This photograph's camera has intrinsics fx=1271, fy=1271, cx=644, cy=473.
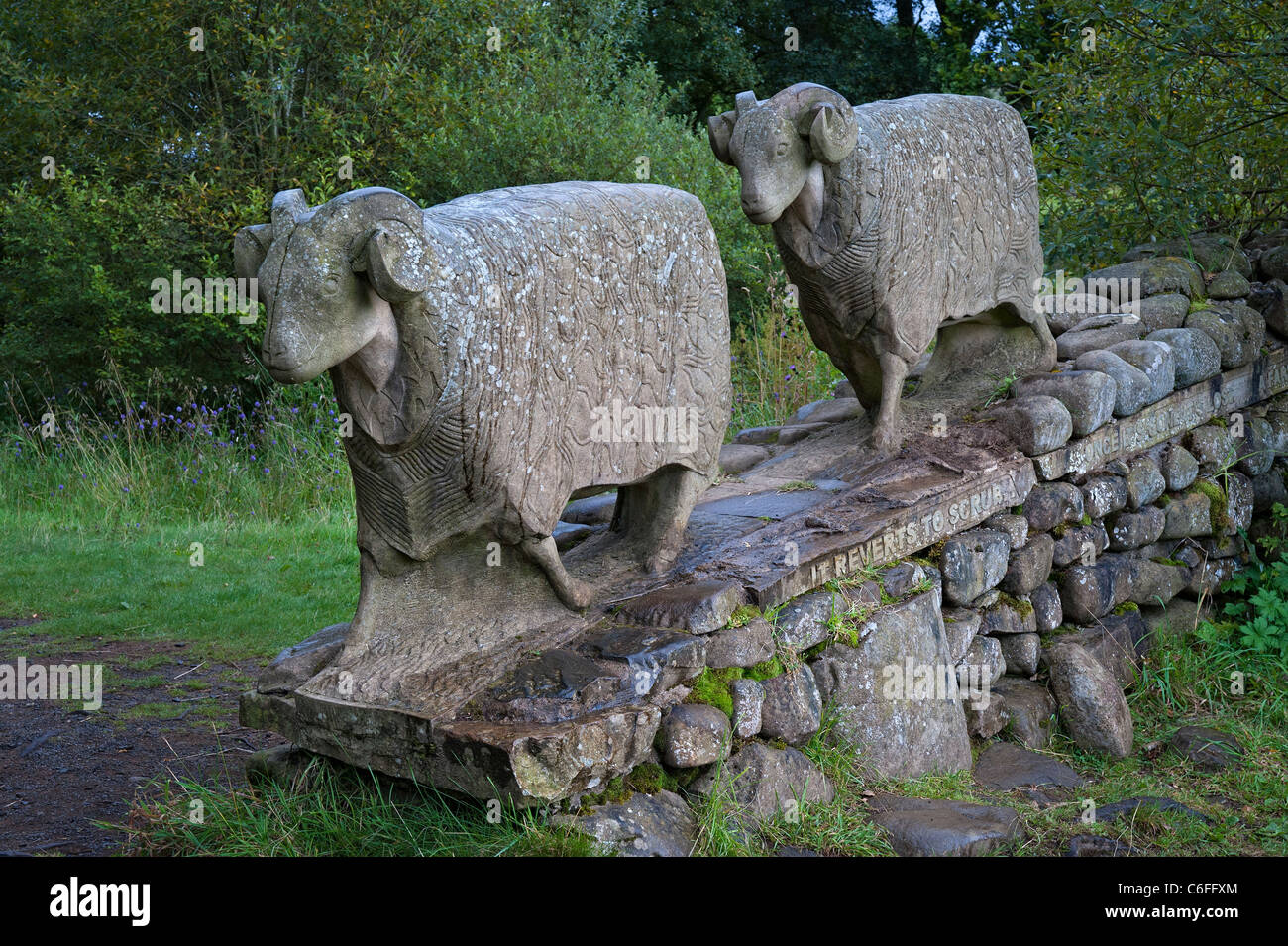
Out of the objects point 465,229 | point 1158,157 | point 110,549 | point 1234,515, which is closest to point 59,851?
point 465,229

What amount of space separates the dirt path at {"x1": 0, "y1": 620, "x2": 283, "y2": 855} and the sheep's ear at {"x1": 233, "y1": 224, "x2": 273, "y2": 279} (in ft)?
6.08

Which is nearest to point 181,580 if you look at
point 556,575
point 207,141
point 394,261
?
point 556,575

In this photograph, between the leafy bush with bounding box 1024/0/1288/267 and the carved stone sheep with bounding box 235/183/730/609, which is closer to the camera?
the carved stone sheep with bounding box 235/183/730/609

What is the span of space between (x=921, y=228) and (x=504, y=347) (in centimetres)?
249

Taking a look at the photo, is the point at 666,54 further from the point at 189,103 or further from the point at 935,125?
the point at 935,125

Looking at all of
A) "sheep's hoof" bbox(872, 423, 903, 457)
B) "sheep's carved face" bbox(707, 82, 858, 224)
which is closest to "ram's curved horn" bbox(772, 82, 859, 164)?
"sheep's carved face" bbox(707, 82, 858, 224)

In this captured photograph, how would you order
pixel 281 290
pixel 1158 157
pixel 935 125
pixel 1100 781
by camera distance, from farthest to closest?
pixel 1158 157
pixel 935 125
pixel 1100 781
pixel 281 290

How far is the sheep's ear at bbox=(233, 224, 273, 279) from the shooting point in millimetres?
3791

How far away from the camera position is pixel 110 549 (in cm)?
859

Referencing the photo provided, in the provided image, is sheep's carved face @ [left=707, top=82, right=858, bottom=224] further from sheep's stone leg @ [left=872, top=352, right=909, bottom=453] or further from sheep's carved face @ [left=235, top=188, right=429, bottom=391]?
sheep's carved face @ [left=235, top=188, right=429, bottom=391]

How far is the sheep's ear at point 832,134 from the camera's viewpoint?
16.2 feet

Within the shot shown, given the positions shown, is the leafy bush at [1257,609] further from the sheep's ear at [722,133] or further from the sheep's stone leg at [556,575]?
the sheep's stone leg at [556,575]

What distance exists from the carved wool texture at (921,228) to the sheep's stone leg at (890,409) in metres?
0.09

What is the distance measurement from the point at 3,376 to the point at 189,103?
3125 millimetres
